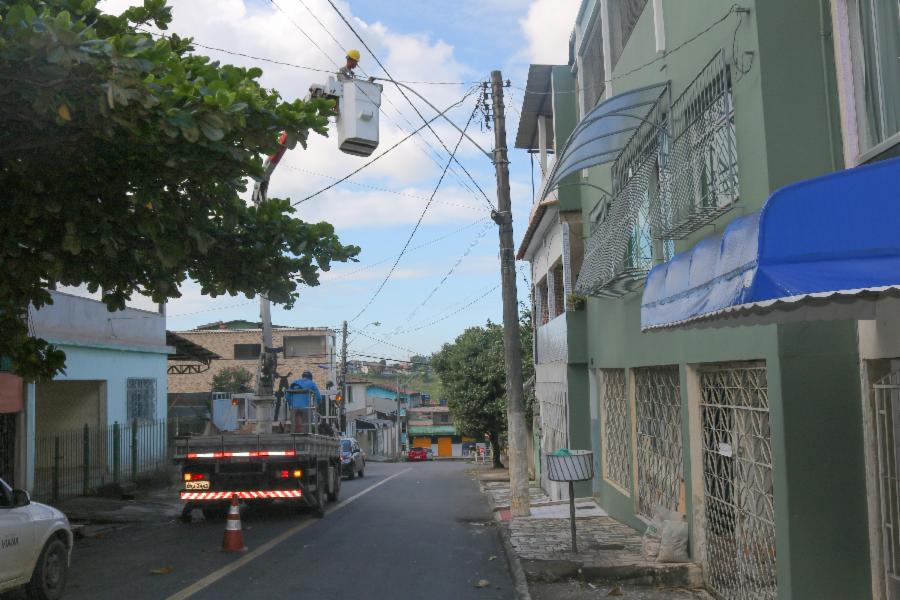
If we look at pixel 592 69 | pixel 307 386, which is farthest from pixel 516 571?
pixel 307 386

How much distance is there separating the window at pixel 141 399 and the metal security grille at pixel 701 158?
1877 centimetres

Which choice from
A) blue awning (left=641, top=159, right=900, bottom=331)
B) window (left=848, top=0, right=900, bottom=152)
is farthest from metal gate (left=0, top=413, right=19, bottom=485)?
window (left=848, top=0, right=900, bottom=152)

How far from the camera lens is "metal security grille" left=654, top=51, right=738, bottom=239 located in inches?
299

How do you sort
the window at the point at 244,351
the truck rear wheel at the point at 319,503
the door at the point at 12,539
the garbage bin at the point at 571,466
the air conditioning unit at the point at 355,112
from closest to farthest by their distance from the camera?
1. the door at the point at 12,539
2. the garbage bin at the point at 571,466
3. the air conditioning unit at the point at 355,112
4. the truck rear wheel at the point at 319,503
5. the window at the point at 244,351

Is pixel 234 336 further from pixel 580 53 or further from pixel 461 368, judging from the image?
pixel 580 53

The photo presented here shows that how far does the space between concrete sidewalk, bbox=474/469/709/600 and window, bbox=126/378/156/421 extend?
14.8 m

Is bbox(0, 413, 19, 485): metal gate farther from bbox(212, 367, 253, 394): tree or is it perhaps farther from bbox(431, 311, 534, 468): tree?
bbox(212, 367, 253, 394): tree

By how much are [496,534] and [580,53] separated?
8767 millimetres

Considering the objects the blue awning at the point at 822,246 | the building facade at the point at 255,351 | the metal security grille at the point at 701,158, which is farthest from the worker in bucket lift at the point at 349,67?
the building facade at the point at 255,351

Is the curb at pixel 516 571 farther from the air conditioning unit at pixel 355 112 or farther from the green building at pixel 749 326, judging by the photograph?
the air conditioning unit at pixel 355 112

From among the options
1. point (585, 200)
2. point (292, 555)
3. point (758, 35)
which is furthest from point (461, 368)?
point (758, 35)

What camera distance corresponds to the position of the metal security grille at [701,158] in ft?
24.9

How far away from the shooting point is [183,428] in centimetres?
2764

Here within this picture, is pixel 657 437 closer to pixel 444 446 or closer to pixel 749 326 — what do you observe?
pixel 749 326
